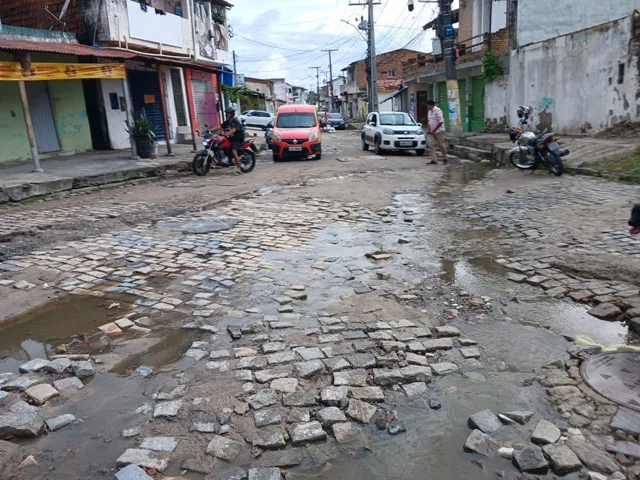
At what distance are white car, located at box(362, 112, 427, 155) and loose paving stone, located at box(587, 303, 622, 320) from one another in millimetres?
13559

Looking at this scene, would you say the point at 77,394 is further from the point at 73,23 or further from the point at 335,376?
the point at 73,23

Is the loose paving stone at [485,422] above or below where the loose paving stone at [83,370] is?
below

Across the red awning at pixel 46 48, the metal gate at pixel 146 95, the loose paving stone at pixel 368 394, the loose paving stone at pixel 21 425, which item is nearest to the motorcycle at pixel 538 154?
the loose paving stone at pixel 368 394

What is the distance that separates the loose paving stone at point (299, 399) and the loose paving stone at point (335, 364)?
0.33 meters

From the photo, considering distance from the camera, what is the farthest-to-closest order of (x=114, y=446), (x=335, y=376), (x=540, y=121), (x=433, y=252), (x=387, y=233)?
1. (x=540, y=121)
2. (x=387, y=233)
3. (x=433, y=252)
4. (x=335, y=376)
5. (x=114, y=446)

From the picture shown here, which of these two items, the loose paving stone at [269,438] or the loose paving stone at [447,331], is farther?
the loose paving stone at [447,331]

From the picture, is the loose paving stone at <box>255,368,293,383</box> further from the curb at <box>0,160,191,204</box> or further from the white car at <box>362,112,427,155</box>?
the white car at <box>362,112,427,155</box>

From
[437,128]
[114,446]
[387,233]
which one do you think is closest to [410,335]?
[114,446]

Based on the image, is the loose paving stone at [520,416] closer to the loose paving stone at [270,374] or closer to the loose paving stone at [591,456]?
the loose paving stone at [591,456]

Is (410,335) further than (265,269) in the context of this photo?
No

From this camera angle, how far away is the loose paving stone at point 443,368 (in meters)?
3.33

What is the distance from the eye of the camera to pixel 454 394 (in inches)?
121

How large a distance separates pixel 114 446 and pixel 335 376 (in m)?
1.38

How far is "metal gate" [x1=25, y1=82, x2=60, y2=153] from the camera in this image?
49.3 feet
